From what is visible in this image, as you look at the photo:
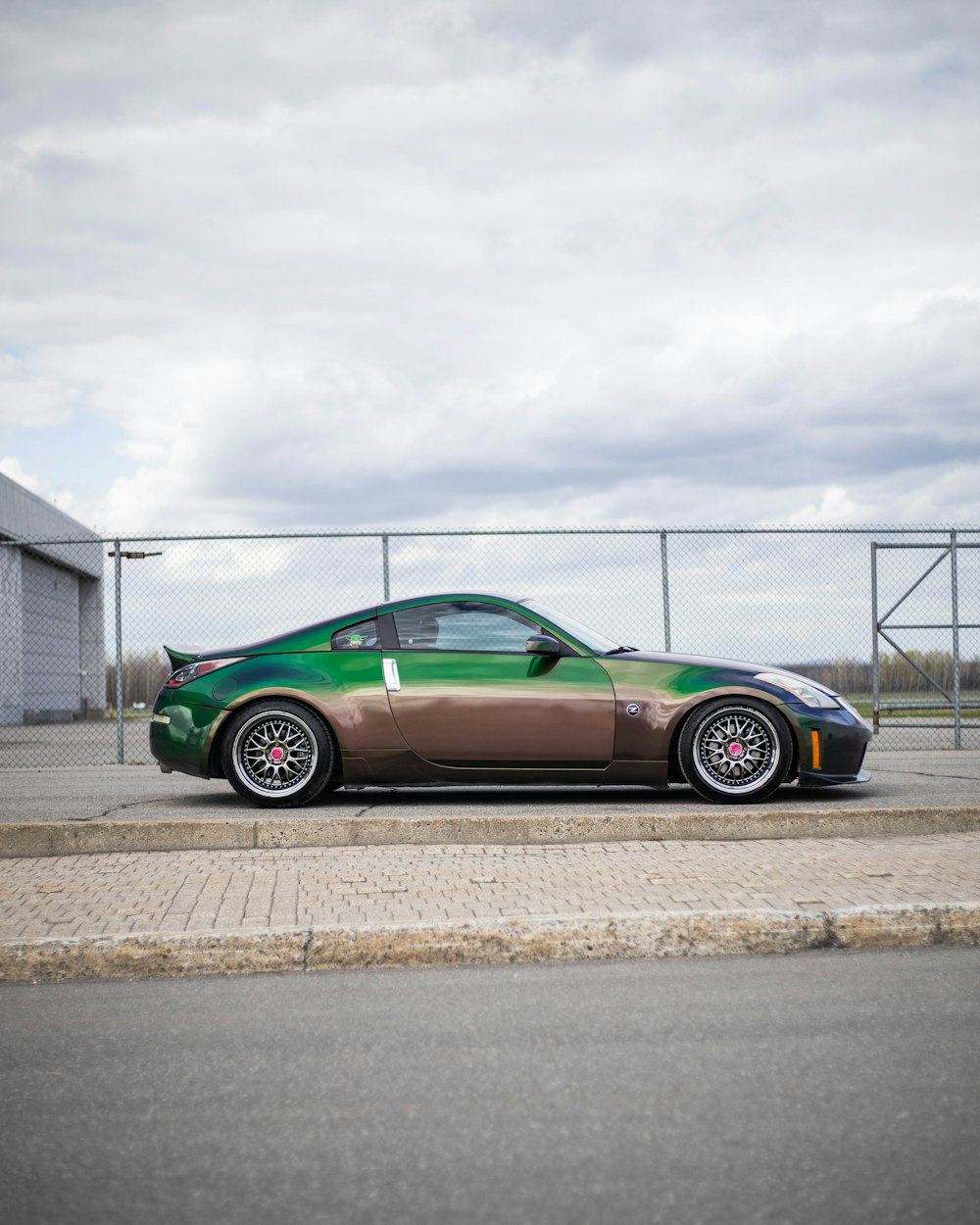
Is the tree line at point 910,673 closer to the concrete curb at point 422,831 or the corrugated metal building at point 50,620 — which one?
the concrete curb at point 422,831

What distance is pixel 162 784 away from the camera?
992 centimetres

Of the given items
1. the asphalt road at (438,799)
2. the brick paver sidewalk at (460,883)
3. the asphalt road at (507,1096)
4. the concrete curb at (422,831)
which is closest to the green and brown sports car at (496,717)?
the asphalt road at (438,799)

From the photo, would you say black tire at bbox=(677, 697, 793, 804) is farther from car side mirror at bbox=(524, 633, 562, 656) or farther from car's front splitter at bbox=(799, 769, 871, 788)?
car side mirror at bbox=(524, 633, 562, 656)

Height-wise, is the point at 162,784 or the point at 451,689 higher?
the point at 451,689

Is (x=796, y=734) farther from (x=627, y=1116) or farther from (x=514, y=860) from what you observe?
(x=627, y=1116)

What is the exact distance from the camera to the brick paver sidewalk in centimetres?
482

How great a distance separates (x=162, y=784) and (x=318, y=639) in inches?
101

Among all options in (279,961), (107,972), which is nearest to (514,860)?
(279,961)

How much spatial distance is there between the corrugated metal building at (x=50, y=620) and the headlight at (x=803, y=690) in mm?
21323

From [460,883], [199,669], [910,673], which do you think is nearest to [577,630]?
[199,669]

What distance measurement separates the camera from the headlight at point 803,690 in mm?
7992

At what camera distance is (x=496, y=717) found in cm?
792

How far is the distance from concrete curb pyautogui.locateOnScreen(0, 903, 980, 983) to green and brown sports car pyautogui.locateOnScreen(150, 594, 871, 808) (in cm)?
318

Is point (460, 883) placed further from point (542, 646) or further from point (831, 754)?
point (831, 754)
